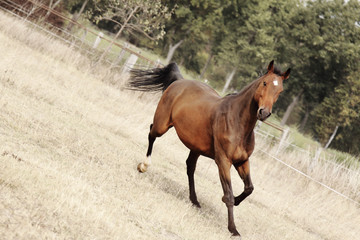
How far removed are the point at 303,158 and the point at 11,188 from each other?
35.0 feet

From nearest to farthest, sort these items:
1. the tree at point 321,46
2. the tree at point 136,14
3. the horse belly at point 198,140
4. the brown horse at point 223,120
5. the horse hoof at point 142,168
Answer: the brown horse at point 223,120, the horse belly at point 198,140, the horse hoof at point 142,168, the tree at point 136,14, the tree at point 321,46

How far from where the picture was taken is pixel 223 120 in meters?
5.69

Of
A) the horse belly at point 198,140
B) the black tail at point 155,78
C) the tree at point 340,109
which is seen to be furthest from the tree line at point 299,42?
the horse belly at point 198,140

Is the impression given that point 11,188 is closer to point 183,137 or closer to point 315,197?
point 183,137

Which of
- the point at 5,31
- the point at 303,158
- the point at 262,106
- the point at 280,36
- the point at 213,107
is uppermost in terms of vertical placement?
the point at 280,36

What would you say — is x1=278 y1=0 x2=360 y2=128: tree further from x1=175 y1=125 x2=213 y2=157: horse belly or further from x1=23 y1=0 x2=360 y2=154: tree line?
x1=175 y1=125 x2=213 y2=157: horse belly

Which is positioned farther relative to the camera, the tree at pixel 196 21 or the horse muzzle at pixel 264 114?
the tree at pixel 196 21

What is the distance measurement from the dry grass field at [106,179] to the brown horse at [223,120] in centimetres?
69

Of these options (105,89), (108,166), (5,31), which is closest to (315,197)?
(108,166)

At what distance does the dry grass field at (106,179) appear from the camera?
394cm

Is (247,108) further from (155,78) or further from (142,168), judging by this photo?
(155,78)

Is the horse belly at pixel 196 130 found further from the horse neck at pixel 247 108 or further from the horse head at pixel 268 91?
the horse head at pixel 268 91

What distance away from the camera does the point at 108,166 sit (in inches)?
255

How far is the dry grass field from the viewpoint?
12.9 ft
